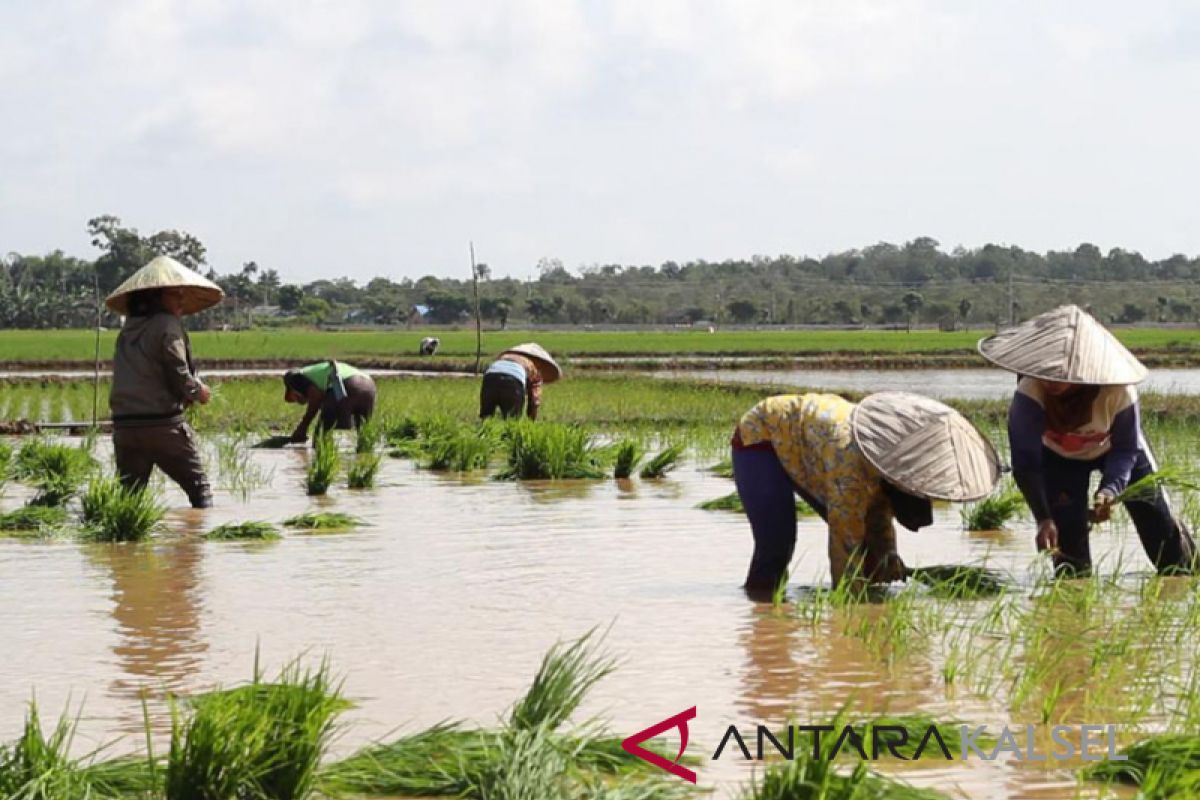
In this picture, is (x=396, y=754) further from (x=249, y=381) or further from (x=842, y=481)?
(x=249, y=381)

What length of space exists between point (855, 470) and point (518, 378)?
8.35m

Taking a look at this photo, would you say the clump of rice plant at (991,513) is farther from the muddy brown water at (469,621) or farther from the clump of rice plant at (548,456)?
the clump of rice plant at (548,456)

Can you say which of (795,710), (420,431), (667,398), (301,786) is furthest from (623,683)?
(667,398)

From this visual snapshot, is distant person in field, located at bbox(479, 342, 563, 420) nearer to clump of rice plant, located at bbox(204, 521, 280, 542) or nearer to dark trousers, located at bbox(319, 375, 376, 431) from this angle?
dark trousers, located at bbox(319, 375, 376, 431)

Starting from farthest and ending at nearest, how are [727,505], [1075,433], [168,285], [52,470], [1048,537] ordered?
[52,470] → [727,505] → [168,285] → [1075,433] → [1048,537]

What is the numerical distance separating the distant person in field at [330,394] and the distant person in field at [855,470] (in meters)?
7.22

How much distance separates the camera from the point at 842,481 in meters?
6.00

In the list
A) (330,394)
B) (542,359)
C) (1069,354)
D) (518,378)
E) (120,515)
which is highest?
(1069,354)

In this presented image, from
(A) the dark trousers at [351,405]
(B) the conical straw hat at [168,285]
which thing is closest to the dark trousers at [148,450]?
(B) the conical straw hat at [168,285]

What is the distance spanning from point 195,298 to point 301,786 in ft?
19.6

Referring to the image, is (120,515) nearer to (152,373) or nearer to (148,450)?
(148,450)

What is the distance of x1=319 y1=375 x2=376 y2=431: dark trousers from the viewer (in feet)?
46.6

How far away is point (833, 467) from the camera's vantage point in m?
6.02

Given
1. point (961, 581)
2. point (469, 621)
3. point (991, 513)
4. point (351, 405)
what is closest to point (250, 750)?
point (469, 621)
